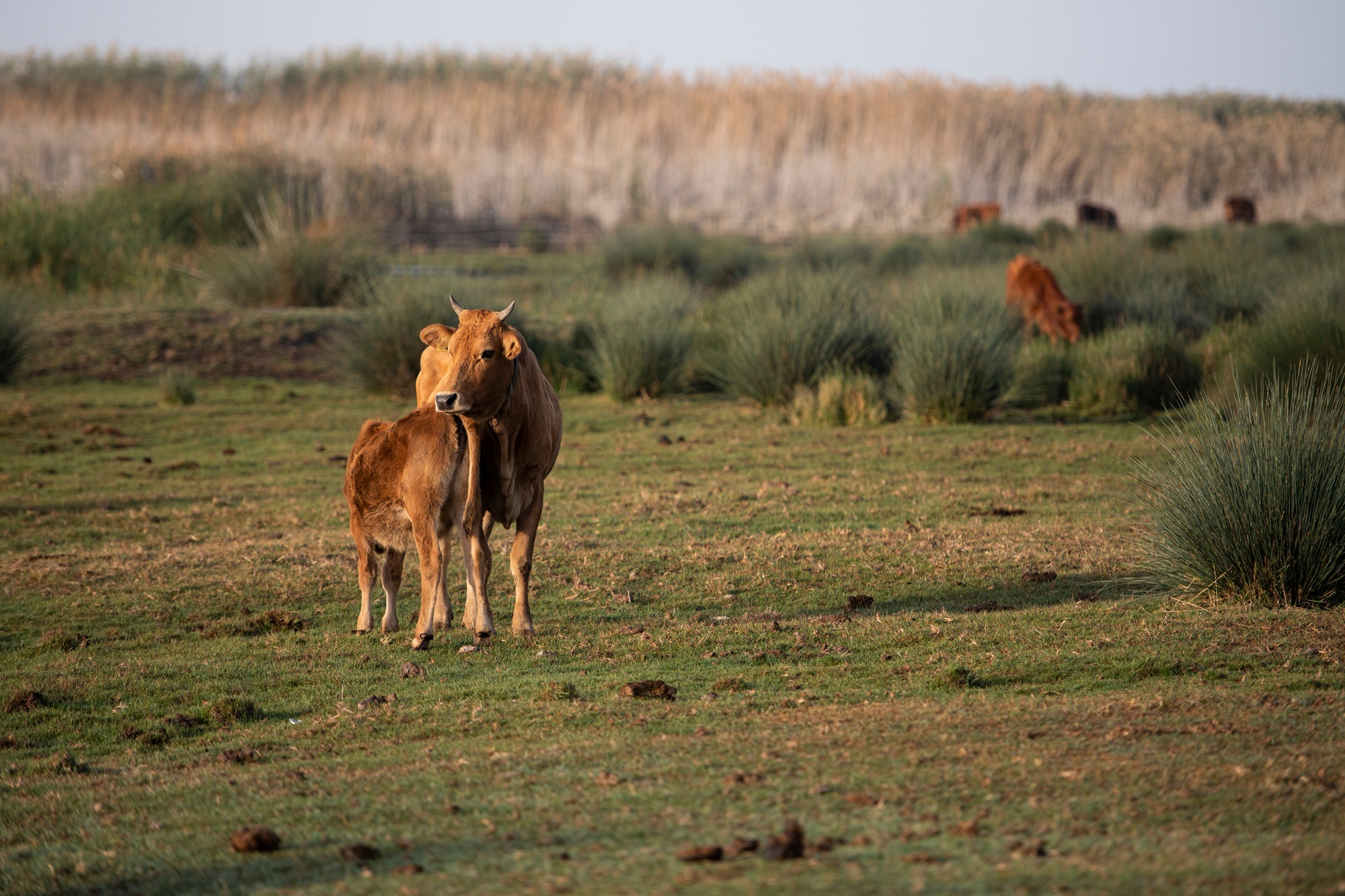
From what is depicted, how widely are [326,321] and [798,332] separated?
8.46m

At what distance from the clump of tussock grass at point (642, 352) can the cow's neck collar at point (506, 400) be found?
11.4m

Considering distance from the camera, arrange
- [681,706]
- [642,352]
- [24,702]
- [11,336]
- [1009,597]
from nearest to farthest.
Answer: [681,706]
[24,702]
[1009,597]
[642,352]
[11,336]

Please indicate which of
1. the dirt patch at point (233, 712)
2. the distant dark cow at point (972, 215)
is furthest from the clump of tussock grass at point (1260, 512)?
the distant dark cow at point (972, 215)

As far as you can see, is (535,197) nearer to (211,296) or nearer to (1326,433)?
(211,296)

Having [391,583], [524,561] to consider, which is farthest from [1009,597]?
[391,583]

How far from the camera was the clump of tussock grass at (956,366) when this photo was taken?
16578mm

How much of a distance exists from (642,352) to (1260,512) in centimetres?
1200

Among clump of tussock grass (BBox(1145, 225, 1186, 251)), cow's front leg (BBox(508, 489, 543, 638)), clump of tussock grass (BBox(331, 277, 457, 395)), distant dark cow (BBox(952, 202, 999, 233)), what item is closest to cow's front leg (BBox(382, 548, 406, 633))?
cow's front leg (BBox(508, 489, 543, 638))

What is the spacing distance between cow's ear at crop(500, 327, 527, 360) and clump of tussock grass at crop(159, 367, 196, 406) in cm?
1266

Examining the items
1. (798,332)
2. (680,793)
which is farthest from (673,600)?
(798,332)

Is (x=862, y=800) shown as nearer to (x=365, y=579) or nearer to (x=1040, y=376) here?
(x=365, y=579)

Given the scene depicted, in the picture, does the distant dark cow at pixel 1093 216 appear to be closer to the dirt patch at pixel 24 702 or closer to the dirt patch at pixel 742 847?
the dirt patch at pixel 24 702

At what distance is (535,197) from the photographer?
4044 cm

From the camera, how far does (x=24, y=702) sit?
683cm
